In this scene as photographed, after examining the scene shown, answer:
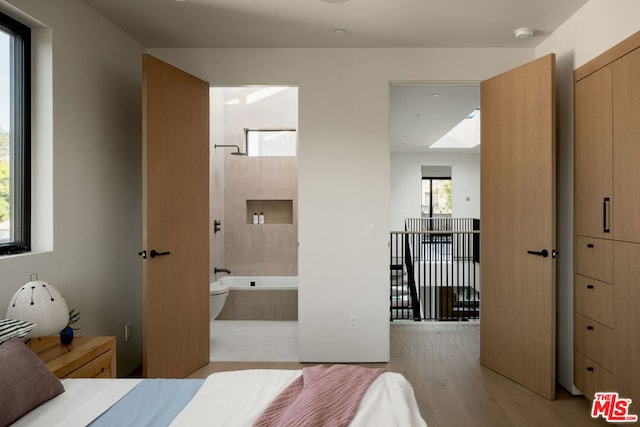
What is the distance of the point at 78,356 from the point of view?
1.85 meters

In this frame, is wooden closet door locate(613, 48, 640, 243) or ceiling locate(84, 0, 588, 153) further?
ceiling locate(84, 0, 588, 153)

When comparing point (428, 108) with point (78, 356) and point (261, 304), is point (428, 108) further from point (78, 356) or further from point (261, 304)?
point (78, 356)

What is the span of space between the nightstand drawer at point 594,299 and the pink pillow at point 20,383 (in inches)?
110

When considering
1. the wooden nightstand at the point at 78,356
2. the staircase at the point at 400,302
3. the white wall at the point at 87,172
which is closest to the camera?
the wooden nightstand at the point at 78,356

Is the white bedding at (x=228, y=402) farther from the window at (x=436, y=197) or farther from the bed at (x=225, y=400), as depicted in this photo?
the window at (x=436, y=197)

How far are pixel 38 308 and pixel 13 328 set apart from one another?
19cm

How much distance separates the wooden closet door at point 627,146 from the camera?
6.89 ft

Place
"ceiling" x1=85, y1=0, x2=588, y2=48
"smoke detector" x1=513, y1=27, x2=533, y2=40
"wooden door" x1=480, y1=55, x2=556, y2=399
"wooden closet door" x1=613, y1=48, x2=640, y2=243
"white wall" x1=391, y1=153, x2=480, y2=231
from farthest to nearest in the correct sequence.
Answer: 1. "white wall" x1=391, y1=153, x2=480, y2=231
2. "smoke detector" x1=513, y1=27, x2=533, y2=40
3. "wooden door" x1=480, y1=55, x2=556, y2=399
4. "ceiling" x1=85, y1=0, x2=588, y2=48
5. "wooden closet door" x1=613, y1=48, x2=640, y2=243

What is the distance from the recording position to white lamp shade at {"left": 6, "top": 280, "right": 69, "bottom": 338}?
1.83m

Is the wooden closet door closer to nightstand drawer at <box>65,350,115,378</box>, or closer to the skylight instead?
nightstand drawer at <box>65,350,115,378</box>

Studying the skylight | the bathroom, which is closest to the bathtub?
the bathroom

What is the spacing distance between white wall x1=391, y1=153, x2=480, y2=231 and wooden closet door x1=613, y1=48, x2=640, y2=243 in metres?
9.06

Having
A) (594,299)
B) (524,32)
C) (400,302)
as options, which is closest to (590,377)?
(594,299)

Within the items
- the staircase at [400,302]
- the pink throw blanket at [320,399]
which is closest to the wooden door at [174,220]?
the pink throw blanket at [320,399]
